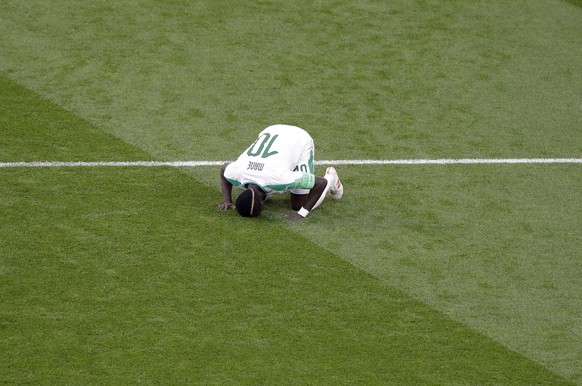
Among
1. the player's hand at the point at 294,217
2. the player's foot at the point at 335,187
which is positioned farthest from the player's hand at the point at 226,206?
the player's foot at the point at 335,187

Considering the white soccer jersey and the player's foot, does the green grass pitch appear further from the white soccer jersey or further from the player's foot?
the white soccer jersey

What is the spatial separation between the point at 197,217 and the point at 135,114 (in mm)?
2204

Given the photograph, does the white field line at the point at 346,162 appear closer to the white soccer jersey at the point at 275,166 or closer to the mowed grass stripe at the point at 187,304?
the mowed grass stripe at the point at 187,304

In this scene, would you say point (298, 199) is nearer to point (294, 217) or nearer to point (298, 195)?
point (298, 195)

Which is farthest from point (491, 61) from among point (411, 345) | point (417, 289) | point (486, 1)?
point (411, 345)

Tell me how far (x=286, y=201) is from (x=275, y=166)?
0.61 meters

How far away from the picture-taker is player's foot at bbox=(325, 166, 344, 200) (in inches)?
386

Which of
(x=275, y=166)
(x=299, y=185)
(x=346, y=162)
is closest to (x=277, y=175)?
(x=275, y=166)

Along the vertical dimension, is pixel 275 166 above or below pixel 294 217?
above

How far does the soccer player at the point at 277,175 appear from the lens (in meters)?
9.45

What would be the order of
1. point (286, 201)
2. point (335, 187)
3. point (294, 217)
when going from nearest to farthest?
point (294, 217), point (335, 187), point (286, 201)

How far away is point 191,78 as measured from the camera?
39.9 feet

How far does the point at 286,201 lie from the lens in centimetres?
1000

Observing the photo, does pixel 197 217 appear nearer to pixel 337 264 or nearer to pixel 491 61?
pixel 337 264
